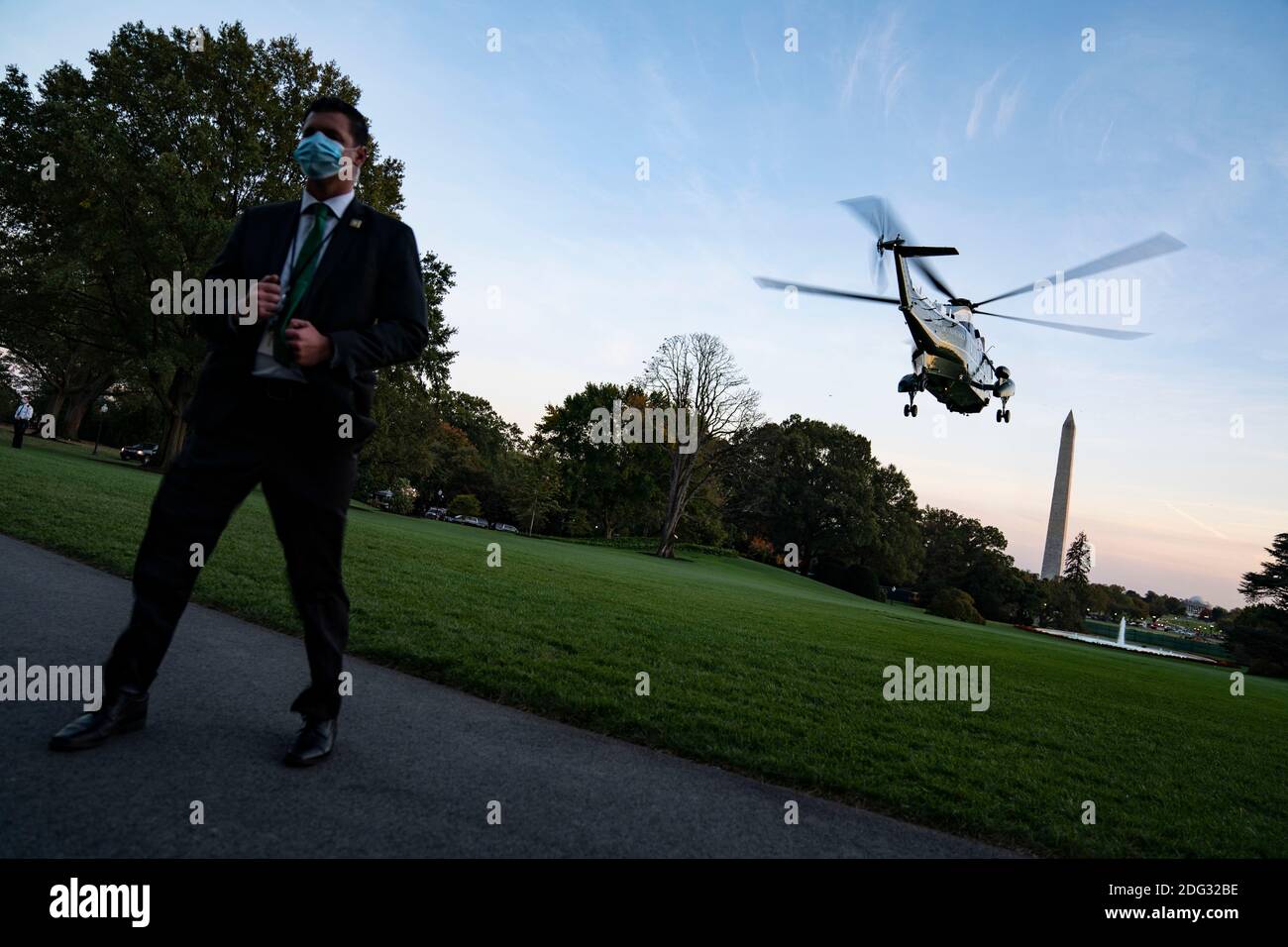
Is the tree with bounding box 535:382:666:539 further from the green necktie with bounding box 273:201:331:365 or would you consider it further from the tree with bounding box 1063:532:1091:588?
the tree with bounding box 1063:532:1091:588

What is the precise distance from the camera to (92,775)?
262 cm

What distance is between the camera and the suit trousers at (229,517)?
2.98 m

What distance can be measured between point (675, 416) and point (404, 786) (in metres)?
46.4

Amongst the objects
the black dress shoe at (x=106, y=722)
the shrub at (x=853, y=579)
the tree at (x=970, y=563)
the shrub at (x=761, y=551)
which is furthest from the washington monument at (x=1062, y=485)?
the black dress shoe at (x=106, y=722)

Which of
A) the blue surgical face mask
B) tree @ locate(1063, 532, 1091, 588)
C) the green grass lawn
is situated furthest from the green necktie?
tree @ locate(1063, 532, 1091, 588)

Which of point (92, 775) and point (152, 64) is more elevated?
point (152, 64)

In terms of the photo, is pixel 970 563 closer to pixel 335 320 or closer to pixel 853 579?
pixel 853 579

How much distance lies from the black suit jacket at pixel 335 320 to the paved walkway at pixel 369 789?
1.40 metres

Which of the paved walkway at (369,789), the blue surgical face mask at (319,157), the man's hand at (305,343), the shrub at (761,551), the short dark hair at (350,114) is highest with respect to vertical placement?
the short dark hair at (350,114)

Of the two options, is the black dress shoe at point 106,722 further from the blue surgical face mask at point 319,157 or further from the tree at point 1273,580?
the tree at point 1273,580

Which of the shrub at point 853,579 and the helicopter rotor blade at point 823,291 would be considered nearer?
the helicopter rotor blade at point 823,291

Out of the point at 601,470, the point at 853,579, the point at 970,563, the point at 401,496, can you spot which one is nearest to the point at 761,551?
the point at 853,579
